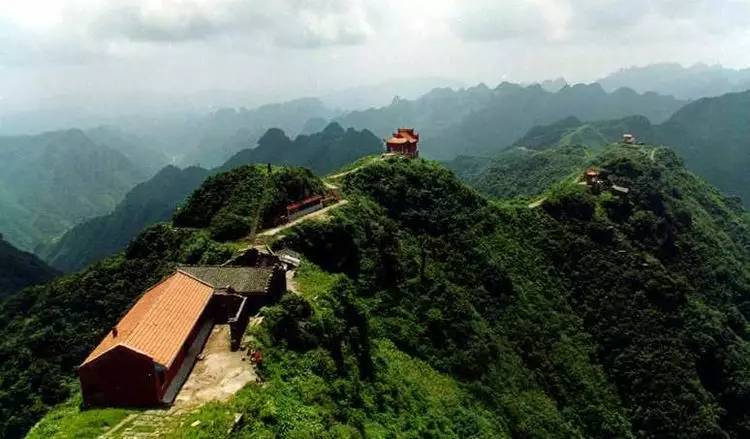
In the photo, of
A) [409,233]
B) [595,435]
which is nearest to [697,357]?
[595,435]

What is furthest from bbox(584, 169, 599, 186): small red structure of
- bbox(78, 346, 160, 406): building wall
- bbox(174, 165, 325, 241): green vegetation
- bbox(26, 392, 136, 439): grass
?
bbox(26, 392, 136, 439): grass

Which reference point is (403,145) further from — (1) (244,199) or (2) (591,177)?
(1) (244,199)

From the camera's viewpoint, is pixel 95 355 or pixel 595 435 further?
pixel 595 435

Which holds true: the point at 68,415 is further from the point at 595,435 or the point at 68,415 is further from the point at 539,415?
the point at 595,435

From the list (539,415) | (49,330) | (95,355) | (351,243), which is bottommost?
(539,415)

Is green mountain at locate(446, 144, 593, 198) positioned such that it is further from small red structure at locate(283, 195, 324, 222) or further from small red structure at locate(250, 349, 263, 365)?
small red structure at locate(250, 349, 263, 365)

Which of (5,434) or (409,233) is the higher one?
(409,233)
